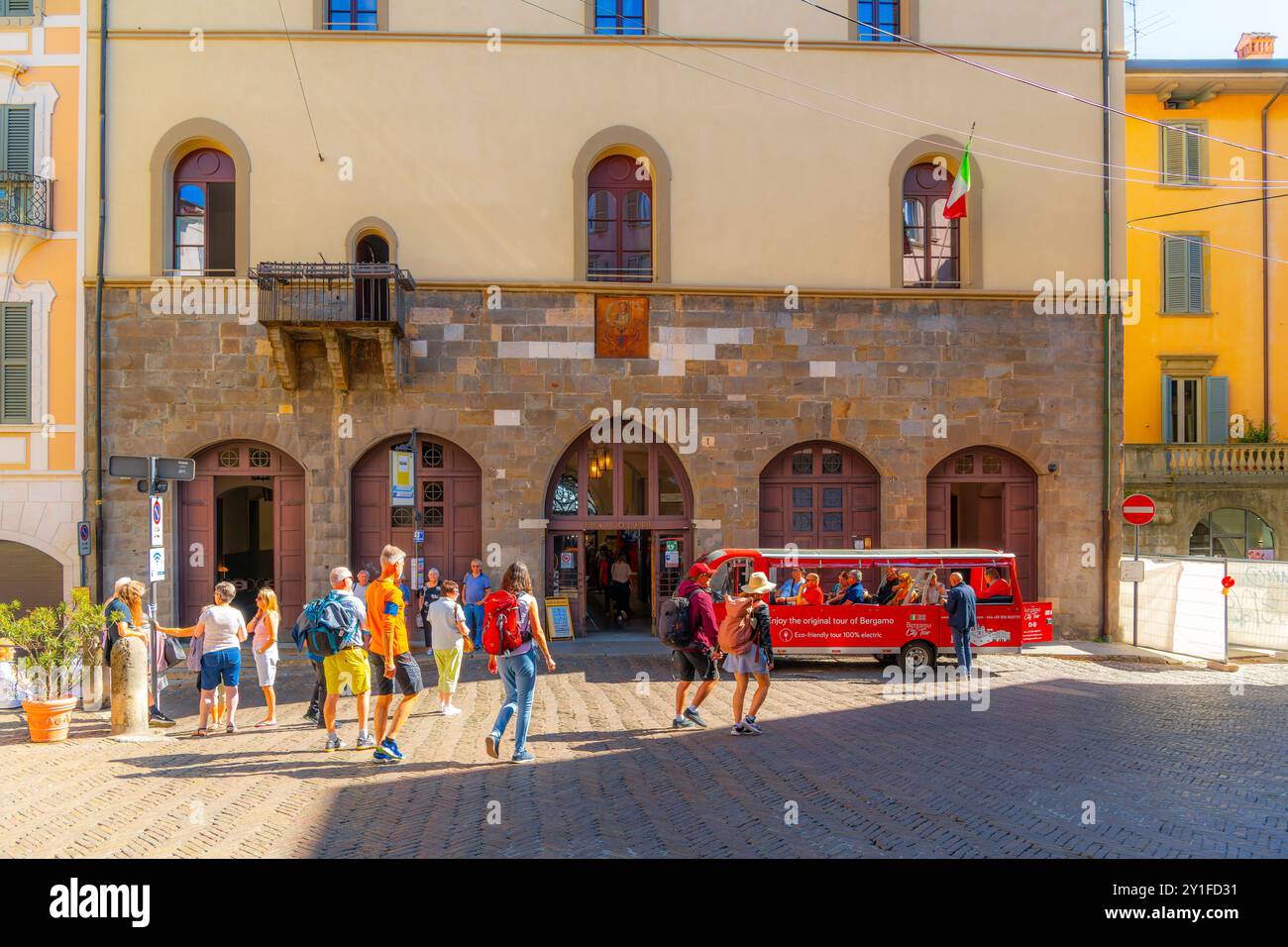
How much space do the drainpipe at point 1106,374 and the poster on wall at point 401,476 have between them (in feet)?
43.3

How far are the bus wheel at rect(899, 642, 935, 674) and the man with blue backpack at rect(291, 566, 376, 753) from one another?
331 inches

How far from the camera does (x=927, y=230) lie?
19203mm

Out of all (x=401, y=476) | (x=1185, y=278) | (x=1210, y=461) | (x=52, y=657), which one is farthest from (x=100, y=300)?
(x=1185, y=278)

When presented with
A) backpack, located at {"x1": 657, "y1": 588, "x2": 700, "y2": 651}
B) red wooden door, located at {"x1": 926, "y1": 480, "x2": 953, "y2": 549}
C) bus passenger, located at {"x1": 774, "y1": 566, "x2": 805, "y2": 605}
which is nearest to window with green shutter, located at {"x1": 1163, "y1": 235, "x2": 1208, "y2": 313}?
red wooden door, located at {"x1": 926, "y1": 480, "x2": 953, "y2": 549}

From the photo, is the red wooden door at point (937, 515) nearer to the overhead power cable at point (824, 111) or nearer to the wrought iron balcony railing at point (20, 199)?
the overhead power cable at point (824, 111)

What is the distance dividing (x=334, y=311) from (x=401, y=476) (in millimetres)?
3263

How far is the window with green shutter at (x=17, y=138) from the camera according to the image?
17.5 metres

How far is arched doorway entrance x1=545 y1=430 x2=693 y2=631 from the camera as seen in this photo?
60.6 ft

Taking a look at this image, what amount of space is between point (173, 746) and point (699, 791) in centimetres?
572

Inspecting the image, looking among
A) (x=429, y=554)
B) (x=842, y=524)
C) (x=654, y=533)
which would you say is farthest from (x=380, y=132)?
(x=842, y=524)

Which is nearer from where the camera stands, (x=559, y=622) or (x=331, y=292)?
(x=331, y=292)

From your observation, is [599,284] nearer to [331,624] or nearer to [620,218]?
[620,218]

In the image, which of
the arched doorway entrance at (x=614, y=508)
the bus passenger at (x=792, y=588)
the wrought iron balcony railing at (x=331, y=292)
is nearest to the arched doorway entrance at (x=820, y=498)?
the arched doorway entrance at (x=614, y=508)

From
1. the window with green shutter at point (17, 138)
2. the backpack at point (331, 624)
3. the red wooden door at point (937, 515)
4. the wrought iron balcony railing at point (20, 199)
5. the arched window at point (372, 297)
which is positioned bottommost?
the backpack at point (331, 624)
